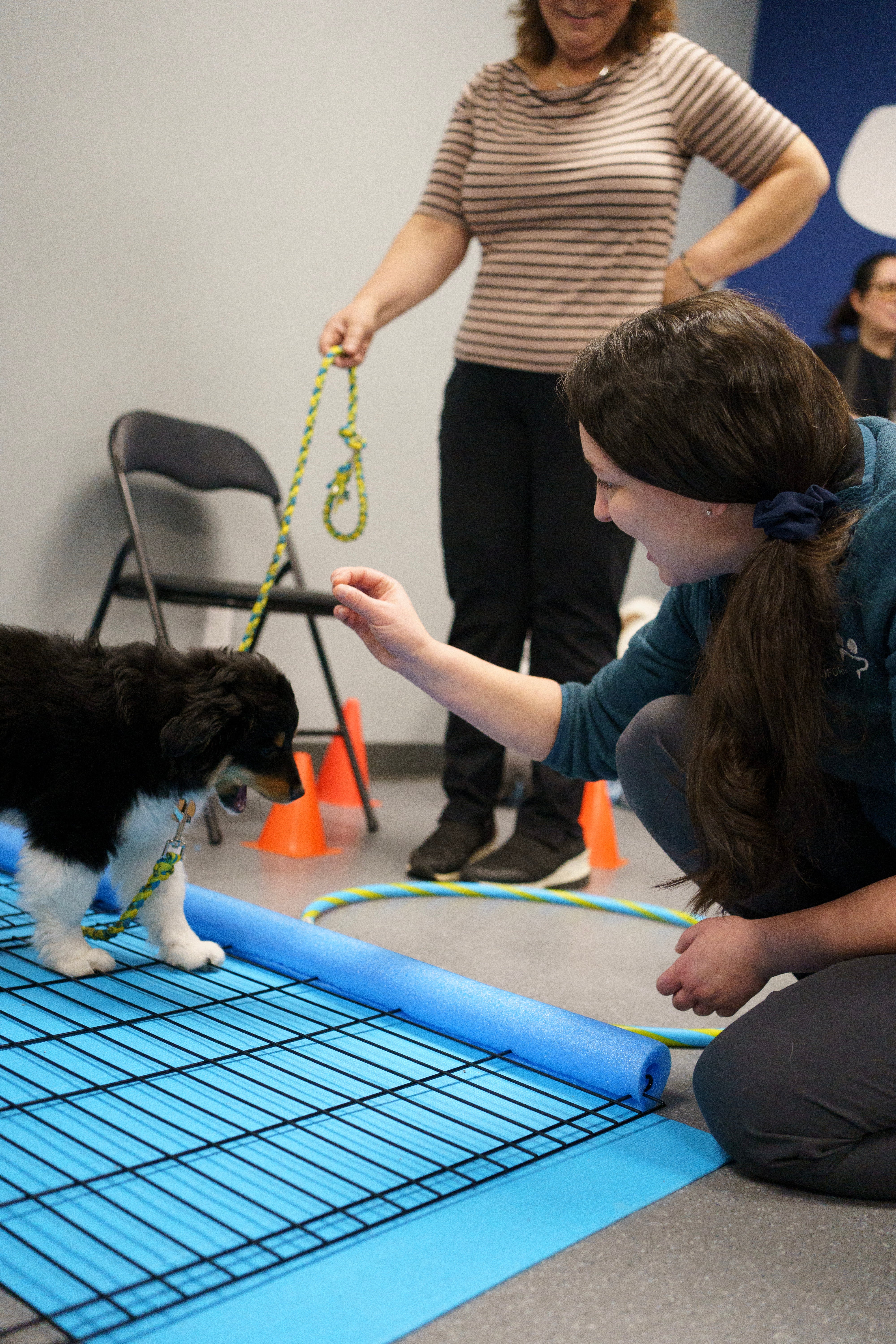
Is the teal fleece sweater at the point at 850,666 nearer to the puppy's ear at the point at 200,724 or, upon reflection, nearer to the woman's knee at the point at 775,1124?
the woman's knee at the point at 775,1124

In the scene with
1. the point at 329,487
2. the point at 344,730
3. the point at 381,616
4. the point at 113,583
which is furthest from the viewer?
the point at 344,730

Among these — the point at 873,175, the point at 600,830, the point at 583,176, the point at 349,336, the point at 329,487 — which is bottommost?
the point at 600,830

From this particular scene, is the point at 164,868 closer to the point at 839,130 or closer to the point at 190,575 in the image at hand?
the point at 190,575

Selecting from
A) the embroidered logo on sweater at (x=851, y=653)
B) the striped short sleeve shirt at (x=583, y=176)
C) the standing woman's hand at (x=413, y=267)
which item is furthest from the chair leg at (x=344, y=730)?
the embroidered logo on sweater at (x=851, y=653)

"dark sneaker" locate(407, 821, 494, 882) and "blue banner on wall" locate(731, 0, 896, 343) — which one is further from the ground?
"blue banner on wall" locate(731, 0, 896, 343)

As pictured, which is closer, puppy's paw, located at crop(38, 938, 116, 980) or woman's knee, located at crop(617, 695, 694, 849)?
woman's knee, located at crop(617, 695, 694, 849)

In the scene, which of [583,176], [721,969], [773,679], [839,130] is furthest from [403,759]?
[839,130]

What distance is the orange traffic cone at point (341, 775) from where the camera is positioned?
315 centimetres

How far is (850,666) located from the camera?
110cm

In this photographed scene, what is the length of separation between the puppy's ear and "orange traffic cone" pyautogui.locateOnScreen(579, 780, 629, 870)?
1.46 metres

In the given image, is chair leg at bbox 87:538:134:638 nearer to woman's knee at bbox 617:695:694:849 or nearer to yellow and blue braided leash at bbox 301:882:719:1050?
yellow and blue braided leash at bbox 301:882:719:1050

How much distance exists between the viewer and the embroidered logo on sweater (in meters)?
1.09

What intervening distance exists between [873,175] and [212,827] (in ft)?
12.3

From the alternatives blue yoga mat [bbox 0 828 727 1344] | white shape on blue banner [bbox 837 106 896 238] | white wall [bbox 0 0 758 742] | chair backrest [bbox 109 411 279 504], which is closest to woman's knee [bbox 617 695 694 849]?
blue yoga mat [bbox 0 828 727 1344]
